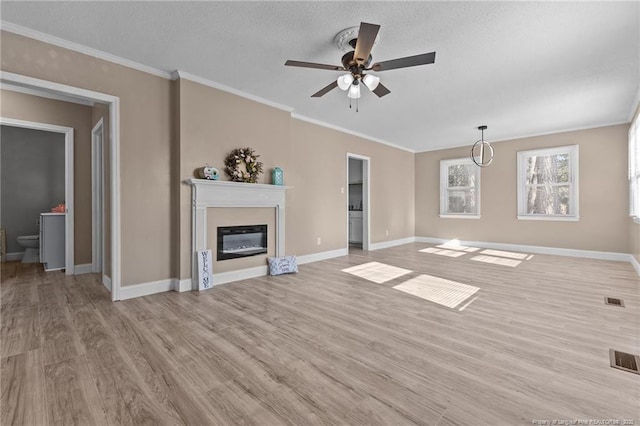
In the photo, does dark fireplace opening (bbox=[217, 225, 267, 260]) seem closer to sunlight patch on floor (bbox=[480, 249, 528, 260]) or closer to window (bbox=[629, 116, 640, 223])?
sunlight patch on floor (bbox=[480, 249, 528, 260])

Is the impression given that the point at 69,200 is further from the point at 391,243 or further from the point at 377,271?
the point at 391,243

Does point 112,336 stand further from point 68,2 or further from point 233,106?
point 233,106

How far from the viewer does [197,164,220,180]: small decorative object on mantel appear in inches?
146

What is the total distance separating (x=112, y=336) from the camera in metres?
2.35

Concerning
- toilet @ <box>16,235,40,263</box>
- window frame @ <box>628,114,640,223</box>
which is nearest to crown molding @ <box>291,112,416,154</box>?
window frame @ <box>628,114,640,223</box>

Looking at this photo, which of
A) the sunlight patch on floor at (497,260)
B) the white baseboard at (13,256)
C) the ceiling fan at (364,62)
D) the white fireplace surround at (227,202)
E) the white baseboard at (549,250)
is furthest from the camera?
the white baseboard at (549,250)

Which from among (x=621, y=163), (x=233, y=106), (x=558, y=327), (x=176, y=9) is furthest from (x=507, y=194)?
(x=176, y=9)

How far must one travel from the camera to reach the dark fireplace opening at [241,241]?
4.00 metres

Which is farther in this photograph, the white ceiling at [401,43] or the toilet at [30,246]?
the toilet at [30,246]

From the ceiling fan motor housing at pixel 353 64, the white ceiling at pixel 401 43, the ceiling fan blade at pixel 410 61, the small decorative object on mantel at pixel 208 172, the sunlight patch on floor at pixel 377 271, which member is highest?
the white ceiling at pixel 401 43

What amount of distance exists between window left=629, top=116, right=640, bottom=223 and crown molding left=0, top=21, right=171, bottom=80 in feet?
21.9

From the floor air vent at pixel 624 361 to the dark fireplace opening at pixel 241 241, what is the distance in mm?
3824

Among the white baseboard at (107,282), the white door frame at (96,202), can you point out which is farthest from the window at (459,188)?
the white door frame at (96,202)

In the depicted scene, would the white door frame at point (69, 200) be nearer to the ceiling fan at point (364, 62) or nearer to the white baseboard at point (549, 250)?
the ceiling fan at point (364, 62)
